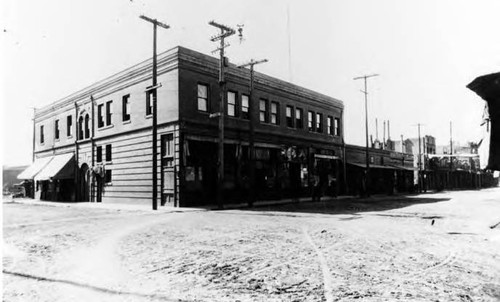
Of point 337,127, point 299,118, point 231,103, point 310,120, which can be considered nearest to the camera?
point 231,103

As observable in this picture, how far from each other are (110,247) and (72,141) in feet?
79.5

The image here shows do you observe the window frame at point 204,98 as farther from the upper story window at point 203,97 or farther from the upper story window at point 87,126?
the upper story window at point 87,126

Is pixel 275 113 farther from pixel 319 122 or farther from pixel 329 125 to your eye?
pixel 329 125

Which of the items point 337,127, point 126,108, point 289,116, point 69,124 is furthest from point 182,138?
point 337,127

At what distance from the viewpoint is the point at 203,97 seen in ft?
78.3

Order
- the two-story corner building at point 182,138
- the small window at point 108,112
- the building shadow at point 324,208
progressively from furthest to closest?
the small window at point 108,112
the two-story corner building at point 182,138
the building shadow at point 324,208

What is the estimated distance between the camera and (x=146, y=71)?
78.6 ft

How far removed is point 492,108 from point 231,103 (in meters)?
19.9

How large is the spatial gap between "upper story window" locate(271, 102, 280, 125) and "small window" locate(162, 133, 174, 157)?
947 cm

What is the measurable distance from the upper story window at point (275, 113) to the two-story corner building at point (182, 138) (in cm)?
8

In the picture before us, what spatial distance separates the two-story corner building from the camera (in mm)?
22469

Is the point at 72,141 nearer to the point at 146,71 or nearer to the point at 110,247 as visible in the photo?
the point at 146,71

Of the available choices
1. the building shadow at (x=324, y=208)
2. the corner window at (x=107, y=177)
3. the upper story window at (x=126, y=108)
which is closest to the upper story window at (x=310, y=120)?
the building shadow at (x=324, y=208)

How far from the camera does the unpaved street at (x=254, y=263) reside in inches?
219
